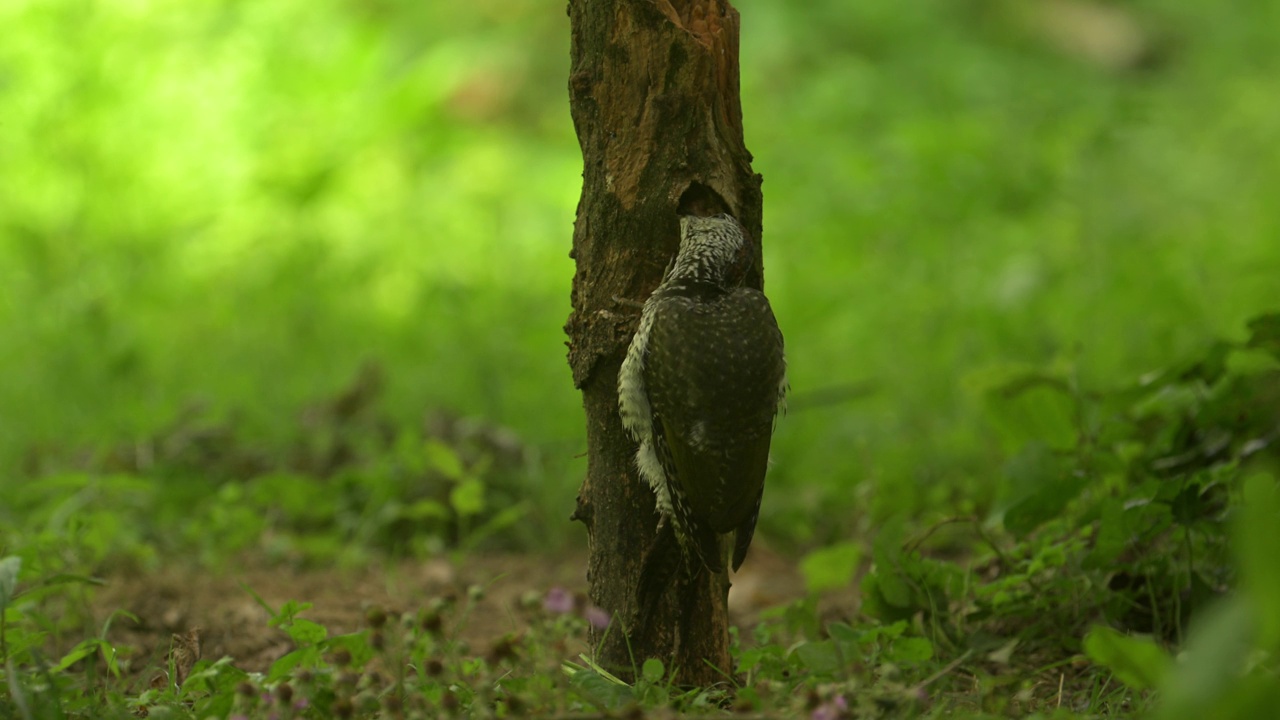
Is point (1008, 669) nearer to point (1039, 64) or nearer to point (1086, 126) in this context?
point (1086, 126)

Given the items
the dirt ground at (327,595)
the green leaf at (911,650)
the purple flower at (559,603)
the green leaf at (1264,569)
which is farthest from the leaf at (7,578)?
the green leaf at (1264,569)

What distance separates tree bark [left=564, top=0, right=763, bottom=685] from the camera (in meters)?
2.46

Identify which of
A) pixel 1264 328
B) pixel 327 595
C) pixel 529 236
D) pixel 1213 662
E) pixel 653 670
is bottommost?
pixel 327 595

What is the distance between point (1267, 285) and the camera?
5.46m

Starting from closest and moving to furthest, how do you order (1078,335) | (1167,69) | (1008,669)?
(1008,669), (1078,335), (1167,69)

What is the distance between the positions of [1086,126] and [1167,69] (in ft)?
25.4

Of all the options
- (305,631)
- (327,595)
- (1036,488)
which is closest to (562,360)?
(327,595)

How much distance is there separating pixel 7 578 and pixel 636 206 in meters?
1.37

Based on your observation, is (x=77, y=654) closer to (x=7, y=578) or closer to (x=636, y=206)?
(x=7, y=578)

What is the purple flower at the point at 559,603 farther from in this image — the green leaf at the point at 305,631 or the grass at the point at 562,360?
the green leaf at the point at 305,631

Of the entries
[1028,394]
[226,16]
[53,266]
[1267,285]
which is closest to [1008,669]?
[1028,394]

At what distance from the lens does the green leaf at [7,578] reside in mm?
2188

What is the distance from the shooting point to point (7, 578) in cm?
227

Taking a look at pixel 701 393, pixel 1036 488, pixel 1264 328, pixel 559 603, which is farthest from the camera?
pixel 1264 328
